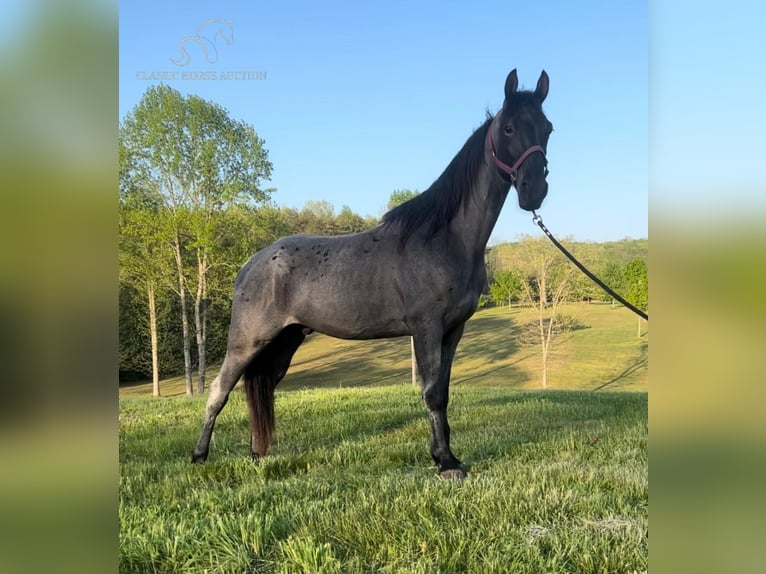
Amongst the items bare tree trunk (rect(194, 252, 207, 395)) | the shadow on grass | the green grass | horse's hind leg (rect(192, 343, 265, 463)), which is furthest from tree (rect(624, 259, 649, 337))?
bare tree trunk (rect(194, 252, 207, 395))

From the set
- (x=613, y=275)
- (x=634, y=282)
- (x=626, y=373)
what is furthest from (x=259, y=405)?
(x=626, y=373)

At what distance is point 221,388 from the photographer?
3.90m

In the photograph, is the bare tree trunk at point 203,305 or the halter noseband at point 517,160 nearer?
the halter noseband at point 517,160

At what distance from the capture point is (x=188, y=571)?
208 cm

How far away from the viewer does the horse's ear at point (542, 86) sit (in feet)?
10.9

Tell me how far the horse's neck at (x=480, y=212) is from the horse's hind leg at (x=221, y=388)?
1884mm

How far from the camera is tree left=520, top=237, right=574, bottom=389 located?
11.9 metres

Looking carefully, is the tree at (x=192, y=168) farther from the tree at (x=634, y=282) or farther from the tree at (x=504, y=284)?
the tree at (x=634, y=282)

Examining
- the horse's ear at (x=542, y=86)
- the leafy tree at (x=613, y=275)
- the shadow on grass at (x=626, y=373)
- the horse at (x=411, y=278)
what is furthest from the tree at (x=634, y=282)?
the shadow on grass at (x=626, y=373)

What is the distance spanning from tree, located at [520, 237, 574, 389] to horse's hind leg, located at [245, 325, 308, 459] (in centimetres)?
823

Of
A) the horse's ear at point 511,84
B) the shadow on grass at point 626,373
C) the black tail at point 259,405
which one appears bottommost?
the shadow on grass at point 626,373

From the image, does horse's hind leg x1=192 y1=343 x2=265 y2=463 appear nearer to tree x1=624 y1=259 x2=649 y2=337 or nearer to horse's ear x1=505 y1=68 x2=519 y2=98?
horse's ear x1=505 y1=68 x2=519 y2=98
